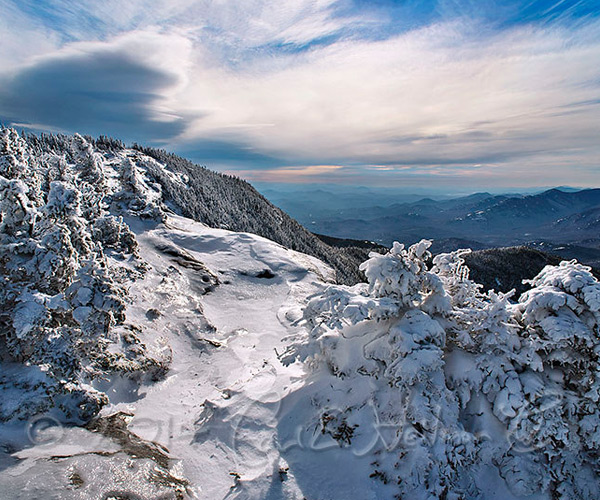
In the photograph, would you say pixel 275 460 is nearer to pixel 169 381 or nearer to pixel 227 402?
pixel 227 402

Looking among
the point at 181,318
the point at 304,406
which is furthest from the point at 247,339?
the point at 304,406

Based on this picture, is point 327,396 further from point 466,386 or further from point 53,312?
point 53,312

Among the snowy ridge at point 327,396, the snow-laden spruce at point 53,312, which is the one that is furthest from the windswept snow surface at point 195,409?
the snow-laden spruce at point 53,312

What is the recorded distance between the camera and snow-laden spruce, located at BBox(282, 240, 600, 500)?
761 centimetres

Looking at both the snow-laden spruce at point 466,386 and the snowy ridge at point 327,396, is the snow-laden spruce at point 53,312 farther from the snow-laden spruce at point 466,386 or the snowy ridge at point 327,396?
the snow-laden spruce at point 466,386

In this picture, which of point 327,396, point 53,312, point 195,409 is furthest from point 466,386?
point 53,312

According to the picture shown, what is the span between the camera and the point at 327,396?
966cm

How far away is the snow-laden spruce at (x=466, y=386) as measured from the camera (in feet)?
25.0

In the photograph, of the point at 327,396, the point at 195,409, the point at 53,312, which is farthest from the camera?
the point at 195,409

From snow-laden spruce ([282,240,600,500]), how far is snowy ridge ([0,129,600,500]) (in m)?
0.04

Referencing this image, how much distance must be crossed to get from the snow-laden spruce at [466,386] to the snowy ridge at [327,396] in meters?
0.04

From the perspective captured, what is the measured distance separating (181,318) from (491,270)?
100 m

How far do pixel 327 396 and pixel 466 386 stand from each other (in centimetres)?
418

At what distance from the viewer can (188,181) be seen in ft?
248
